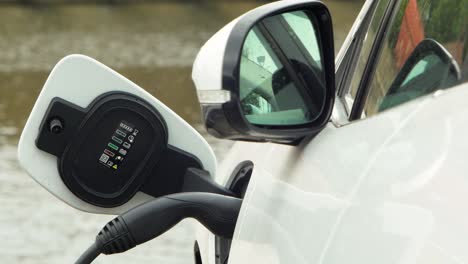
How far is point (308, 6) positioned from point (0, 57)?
64.2ft

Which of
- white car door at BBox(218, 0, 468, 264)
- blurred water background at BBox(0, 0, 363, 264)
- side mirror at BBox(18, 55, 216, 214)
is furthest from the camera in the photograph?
blurred water background at BBox(0, 0, 363, 264)

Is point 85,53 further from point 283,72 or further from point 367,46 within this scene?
point 283,72

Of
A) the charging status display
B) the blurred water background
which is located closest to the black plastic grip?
the charging status display

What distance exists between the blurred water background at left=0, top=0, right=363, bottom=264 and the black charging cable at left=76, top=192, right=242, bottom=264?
14.8 ft

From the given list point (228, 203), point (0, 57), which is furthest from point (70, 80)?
point (0, 57)

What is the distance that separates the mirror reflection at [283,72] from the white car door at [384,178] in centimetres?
8

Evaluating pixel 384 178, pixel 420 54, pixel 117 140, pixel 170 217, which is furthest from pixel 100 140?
pixel 384 178

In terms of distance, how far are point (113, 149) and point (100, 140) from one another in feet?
0.18

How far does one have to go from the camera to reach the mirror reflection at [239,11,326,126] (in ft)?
7.82

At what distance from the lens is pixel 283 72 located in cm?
Answer: 249

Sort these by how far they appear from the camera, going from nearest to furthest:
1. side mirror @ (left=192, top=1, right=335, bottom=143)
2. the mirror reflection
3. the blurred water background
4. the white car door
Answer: the white car door, side mirror @ (left=192, top=1, right=335, bottom=143), the mirror reflection, the blurred water background

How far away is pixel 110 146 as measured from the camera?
316cm

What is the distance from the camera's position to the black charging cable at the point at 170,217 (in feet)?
8.75

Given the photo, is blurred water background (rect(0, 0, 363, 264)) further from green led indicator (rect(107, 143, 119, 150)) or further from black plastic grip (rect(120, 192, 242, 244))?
black plastic grip (rect(120, 192, 242, 244))
